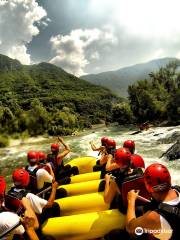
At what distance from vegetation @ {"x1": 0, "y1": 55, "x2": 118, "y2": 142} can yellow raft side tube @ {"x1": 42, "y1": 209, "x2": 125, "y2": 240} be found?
38773mm

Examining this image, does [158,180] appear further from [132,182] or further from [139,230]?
[132,182]

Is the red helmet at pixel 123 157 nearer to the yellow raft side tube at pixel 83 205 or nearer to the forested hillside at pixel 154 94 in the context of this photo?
the yellow raft side tube at pixel 83 205

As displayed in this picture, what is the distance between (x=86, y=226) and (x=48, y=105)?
10955 centimetres

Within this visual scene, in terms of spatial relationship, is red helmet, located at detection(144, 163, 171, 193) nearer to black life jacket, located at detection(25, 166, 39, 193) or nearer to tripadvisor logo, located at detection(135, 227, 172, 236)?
tripadvisor logo, located at detection(135, 227, 172, 236)

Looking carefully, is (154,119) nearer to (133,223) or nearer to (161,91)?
(161,91)

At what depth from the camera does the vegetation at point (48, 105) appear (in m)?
48.6

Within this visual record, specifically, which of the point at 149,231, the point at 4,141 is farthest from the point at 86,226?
the point at 4,141

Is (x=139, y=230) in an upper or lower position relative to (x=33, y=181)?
upper

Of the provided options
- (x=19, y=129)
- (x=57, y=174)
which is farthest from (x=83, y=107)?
(x=57, y=174)

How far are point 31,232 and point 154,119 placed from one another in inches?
2138

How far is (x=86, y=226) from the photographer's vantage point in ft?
18.1

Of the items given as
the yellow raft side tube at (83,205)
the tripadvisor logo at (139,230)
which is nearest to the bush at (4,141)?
the yellow raft side tube at (83,205)

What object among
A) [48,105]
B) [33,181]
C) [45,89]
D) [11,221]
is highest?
[45,89]

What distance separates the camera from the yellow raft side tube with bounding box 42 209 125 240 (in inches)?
215
